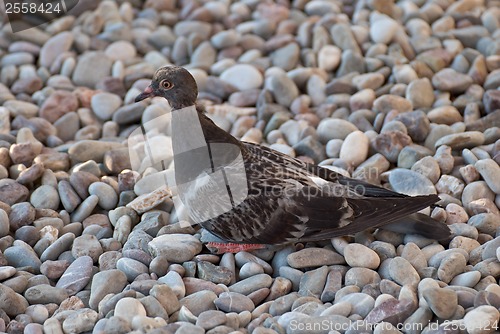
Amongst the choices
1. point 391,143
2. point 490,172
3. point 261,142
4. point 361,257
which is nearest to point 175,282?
point 361,257

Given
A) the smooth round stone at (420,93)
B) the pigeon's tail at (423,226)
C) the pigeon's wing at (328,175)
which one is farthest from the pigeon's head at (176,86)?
the smooth round stone at (420,93)

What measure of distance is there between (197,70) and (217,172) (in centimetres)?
215

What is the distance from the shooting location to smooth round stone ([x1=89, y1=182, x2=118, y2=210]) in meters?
4.46

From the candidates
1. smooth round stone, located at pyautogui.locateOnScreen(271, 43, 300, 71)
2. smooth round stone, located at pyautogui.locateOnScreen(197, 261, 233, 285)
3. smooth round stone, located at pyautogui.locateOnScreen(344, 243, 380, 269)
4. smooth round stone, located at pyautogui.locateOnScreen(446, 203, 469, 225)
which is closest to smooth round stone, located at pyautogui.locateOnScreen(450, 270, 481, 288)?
smooth round stone, located at pyautogui.locateOnScreen(344, 243, 380, 269)

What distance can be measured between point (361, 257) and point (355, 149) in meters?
1.13

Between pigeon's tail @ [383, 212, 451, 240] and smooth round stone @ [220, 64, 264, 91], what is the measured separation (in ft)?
6.96

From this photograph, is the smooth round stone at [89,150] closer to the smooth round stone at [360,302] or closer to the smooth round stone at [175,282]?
the smooth round stone at [175,282]

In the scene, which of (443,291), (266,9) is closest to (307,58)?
(266,9)

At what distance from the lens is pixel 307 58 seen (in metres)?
6.00

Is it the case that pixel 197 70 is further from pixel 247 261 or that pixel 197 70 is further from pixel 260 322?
pixel 260 322

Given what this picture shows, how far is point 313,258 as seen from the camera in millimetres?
3879

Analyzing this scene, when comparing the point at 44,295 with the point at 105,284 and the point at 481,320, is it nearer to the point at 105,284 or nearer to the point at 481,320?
the point at 105,284

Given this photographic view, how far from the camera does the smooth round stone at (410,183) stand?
14.3 ft

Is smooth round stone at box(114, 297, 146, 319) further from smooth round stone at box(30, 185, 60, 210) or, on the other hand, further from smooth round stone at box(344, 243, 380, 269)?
smooth round stone at box(30, 185, 60, 210)
